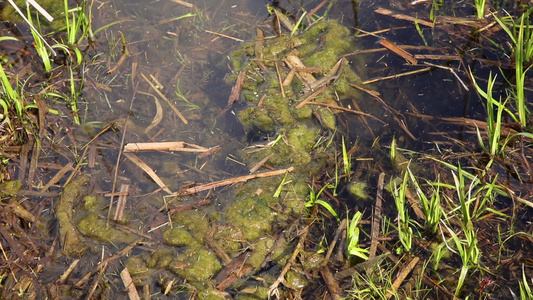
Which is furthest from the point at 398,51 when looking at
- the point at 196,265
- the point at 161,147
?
the point at 196,265

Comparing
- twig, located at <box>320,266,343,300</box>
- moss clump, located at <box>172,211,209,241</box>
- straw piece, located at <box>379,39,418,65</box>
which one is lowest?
twig, located at <box>320,266,343,300</box>

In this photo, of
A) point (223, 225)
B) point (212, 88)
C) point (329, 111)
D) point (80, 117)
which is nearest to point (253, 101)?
point (212, 88)

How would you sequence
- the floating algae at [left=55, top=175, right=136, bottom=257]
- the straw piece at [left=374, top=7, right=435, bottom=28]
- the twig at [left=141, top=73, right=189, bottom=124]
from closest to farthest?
1. the floating algae at [left=55, top=175, right=136, bottom=257]
2. the twig at [left=141, top=73, right=189, bottom=124]
3. the straw piece at [left=374, top=7, right=435, bottom=28]

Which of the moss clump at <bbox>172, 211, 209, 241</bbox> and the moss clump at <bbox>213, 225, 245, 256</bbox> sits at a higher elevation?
the moss clump at <bbox>172, 211, 209, 241</bbox>

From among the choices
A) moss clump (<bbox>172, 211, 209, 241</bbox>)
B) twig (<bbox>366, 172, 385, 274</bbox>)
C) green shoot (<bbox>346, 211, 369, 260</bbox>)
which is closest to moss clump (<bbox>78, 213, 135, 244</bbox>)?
moss clump (<bbox>172, 211, 209, 241</bbox>)

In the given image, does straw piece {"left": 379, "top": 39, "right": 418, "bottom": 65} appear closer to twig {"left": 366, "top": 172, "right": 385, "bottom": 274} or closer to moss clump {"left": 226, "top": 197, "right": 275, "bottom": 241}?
twig {"left": 366, "top": 172, "right": 385, "bottom": 274}

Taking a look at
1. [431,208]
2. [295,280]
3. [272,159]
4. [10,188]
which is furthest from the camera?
[272,159]

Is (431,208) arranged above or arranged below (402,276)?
above

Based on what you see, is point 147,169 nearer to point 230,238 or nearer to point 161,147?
point 161,147
